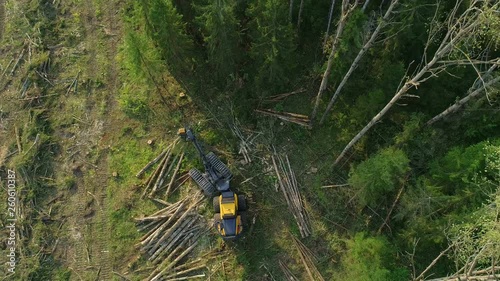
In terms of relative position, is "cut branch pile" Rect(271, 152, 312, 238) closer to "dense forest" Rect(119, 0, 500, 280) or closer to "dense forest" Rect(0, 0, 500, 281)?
"dense forest" Rect(0, 0, 500, 281)

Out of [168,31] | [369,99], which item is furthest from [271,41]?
[369,99]

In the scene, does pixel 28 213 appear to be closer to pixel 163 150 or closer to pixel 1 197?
pixel 1 197

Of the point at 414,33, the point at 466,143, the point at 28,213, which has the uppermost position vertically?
the point at 414,33

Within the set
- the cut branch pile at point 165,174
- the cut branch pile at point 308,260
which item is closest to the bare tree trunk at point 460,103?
the cut branch pile at point 308,260

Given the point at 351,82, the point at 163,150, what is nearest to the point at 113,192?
the point at 163,150

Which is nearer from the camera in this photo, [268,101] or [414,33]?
[414,33]

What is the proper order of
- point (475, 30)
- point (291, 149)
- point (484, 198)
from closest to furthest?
point (475, 30) → point (484, 198) → point (291, 149)

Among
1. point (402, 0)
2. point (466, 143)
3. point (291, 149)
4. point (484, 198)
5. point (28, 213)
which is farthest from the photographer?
point (291, 149)
